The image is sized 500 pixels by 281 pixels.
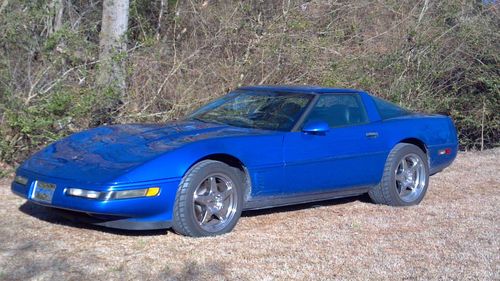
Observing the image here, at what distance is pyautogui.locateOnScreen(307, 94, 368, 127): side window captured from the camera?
8016mm

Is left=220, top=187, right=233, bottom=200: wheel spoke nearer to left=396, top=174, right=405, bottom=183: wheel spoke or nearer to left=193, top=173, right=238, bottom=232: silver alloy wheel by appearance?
left=193, top=173, right=238, bottom=232: silver alloy wheel

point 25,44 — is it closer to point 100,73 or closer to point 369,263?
point 100,73

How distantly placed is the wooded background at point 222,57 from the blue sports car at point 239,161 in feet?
7.59

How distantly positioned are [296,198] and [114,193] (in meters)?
1.97

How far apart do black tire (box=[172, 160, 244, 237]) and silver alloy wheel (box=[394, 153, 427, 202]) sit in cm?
228

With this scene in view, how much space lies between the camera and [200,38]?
1227cm

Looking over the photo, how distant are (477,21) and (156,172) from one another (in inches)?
389

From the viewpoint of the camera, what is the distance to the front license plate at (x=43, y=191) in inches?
258

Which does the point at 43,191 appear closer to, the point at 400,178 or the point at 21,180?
the point at 21,180

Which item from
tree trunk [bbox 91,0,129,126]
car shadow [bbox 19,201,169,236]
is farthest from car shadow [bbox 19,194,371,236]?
tree trunk [bbox 91,0,129,126]

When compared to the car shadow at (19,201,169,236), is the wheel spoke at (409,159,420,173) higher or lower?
higher

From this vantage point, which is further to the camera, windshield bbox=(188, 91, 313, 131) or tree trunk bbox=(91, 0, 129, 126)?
tree trunk bbox=(91, 0, 129, 126)

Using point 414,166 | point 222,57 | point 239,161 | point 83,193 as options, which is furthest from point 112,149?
point 222,57

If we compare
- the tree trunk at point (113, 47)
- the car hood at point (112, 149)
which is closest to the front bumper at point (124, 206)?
the car hood at point (112, 149)
